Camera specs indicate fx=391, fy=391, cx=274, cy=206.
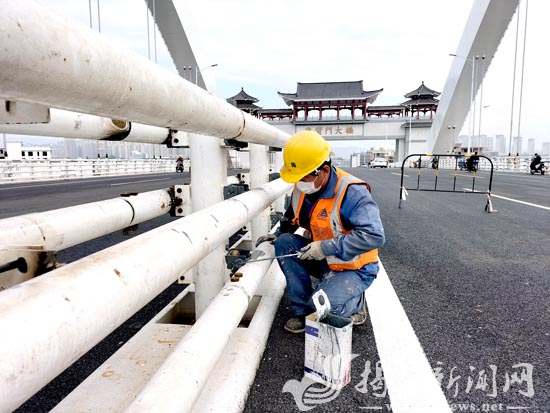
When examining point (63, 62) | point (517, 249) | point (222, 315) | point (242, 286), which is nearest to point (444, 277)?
point (517, 249)

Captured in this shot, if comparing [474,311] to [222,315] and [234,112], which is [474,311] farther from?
[234,112]

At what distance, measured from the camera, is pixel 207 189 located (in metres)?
2.18

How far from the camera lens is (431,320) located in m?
2.52

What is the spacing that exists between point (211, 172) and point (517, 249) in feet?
12.7

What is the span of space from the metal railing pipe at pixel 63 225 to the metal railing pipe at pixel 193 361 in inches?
18.5

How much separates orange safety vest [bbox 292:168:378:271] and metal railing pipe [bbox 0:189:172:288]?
3.23 feet

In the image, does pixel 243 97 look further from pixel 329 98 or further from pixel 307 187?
pixel 307 187

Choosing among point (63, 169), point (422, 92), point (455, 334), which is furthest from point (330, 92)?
point (455, 334)

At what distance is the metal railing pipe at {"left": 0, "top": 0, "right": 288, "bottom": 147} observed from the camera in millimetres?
598

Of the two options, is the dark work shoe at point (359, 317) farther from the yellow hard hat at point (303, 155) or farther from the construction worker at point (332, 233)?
the yellow hard hat at point (303, 155)

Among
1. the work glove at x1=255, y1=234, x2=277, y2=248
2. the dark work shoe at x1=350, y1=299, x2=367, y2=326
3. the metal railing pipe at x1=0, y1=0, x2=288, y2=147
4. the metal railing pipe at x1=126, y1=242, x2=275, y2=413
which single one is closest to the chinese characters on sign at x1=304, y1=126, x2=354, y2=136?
the work glove at x1=255, y1=234, x2=277, y2=248

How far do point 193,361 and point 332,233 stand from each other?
146 cm

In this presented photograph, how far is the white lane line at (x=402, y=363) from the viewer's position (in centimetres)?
166

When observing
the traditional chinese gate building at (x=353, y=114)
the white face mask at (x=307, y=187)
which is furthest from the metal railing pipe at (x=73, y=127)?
the traditional chinese gate building at (x=353, y=114)
